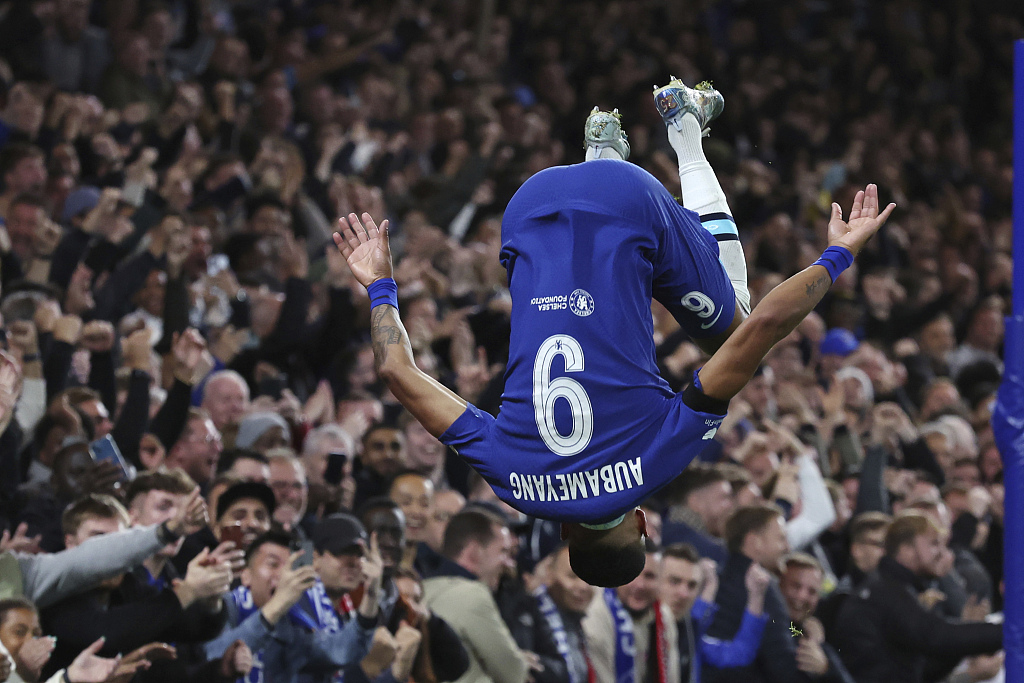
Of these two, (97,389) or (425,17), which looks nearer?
(97,389)

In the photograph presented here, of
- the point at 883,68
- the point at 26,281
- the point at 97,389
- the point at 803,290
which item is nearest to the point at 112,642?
the point at 97,389

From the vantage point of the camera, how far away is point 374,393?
7949mm

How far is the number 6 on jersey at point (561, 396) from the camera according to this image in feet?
12.4

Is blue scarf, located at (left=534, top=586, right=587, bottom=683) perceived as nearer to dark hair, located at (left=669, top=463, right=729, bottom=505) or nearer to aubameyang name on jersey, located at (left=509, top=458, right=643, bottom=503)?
dark hair, located at (left=669, top=463, right=729, bottom=505)

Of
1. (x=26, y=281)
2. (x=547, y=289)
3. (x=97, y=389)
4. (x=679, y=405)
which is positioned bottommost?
(x=97, y=389)

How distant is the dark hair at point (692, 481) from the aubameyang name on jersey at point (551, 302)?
3647 mm

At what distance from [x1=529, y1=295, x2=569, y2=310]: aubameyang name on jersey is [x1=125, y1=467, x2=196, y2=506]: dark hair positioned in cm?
233

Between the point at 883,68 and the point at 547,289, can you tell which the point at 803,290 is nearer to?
the point at 547,289

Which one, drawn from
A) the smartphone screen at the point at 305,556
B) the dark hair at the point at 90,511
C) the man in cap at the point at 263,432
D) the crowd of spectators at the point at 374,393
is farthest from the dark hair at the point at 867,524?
the dark hair at the point at 90,511

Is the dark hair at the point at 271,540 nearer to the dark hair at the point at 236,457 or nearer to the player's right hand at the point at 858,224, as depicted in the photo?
the dark hair at the point at 236,457

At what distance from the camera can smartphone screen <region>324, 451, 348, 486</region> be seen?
6.61 metres

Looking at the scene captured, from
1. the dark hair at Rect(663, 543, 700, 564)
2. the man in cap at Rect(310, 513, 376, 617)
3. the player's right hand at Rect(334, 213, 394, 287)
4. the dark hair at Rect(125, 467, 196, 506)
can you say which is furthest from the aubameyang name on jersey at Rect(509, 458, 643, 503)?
the dark hair at Rect(663, 543, 700, 564)

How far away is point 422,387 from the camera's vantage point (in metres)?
3.95

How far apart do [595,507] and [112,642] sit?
83.6 inches
